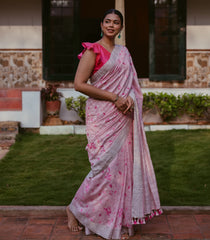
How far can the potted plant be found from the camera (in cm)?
868

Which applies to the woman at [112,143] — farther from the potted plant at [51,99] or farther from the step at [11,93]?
the potted plant at [51,99]

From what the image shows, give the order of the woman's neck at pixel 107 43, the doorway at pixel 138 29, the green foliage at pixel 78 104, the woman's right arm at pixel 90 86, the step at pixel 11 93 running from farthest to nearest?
1. the doorway at pixel 138 29
2. the green foliage at pixel 78 104
3. the step at pixel 11 93
4. the woman's neck at pixel 107 43
5. the woman's right arm at pixel 90 86

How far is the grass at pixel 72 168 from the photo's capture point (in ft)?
15.6

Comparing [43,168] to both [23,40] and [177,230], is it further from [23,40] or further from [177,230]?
[23,40]

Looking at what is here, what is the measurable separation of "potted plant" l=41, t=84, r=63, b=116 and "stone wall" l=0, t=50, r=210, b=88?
776 mm

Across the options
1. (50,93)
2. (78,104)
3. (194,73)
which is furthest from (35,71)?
(194,73)

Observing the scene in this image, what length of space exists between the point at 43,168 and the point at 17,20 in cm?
465

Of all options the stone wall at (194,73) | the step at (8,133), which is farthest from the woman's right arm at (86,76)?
the stone wall at (194,73)

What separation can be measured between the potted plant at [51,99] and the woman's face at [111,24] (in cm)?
520

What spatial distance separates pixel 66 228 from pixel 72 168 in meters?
2.17

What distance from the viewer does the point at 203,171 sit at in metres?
5.73

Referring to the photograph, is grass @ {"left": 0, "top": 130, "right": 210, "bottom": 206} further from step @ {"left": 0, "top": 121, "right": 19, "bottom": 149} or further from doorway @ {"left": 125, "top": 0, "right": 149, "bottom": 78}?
doorway @ {"left": 125, "top": 0, "right": 149, "bottom": 78}

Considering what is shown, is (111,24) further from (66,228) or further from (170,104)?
(170,104)

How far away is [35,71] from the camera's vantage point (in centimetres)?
963
